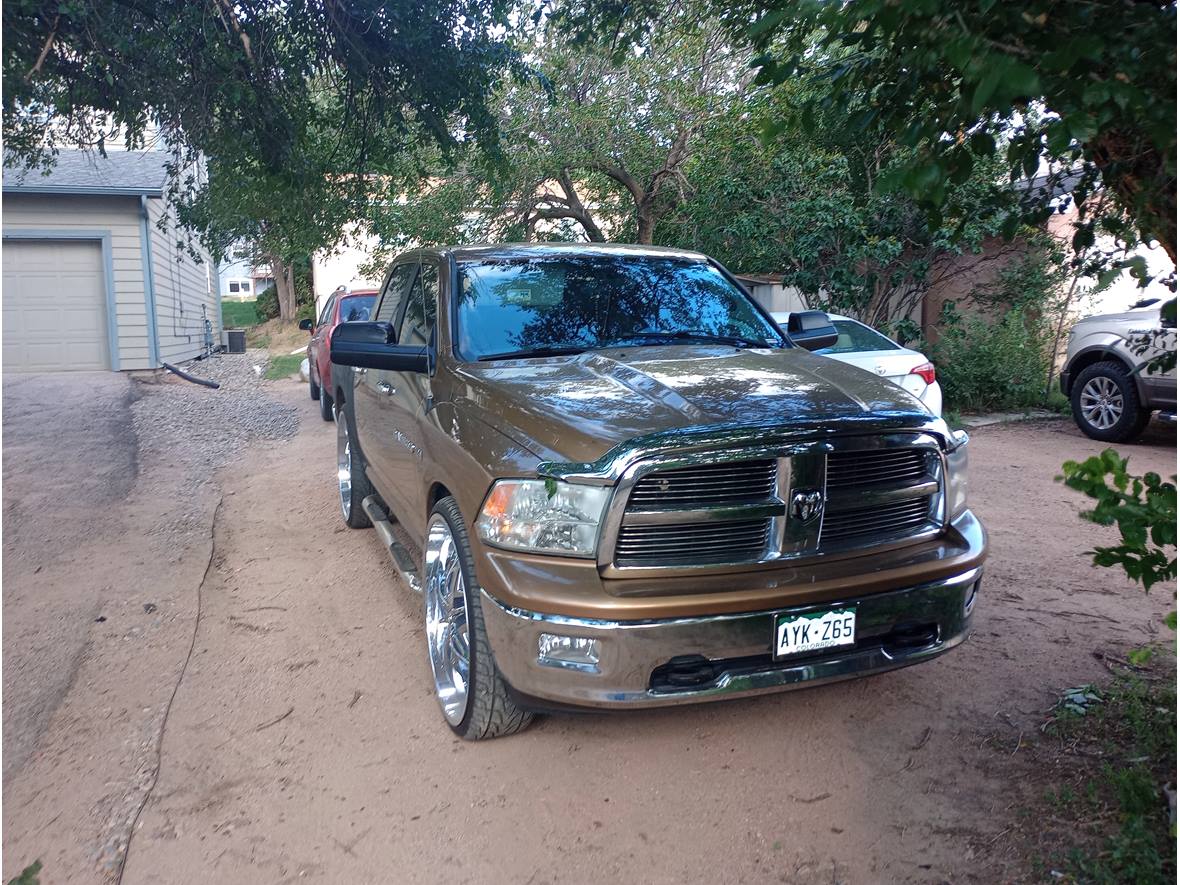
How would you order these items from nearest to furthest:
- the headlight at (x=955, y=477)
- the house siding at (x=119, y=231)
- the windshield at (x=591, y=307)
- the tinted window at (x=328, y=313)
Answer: the headlight at (x=955, y=477) < the windshield at (x=591, y=307) < the tinted window at (x=328, y=313) < the house siding at (x=119, y=231)

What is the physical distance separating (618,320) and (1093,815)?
2.77m

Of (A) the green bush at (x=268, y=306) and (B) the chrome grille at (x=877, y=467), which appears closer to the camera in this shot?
(B) the chrome grille at (x=877, y=467)

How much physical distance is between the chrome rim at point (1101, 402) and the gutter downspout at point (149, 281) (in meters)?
14.8

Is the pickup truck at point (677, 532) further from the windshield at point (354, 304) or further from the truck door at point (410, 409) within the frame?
the windshield at point (354, 304)

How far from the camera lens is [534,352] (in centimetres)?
437

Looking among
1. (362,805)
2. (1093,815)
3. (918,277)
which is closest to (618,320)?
(362,805)

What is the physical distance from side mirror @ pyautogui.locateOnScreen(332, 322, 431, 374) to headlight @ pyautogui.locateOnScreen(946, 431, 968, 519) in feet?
7.59

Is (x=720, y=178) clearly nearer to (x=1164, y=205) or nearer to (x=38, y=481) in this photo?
(x=38, y=481)

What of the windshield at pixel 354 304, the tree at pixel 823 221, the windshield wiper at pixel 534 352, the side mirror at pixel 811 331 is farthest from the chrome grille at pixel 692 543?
the windshield at pixel 354 304

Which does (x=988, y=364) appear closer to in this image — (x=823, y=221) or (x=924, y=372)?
(x=823, y=221)

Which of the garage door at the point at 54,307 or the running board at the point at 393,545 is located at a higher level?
the garage door at the point at 54,307

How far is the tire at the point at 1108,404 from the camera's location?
388 inches

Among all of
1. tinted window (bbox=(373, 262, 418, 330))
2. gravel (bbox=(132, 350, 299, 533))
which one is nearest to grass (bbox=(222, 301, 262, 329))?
gravel (bbox=(132, 350, 299, 533))

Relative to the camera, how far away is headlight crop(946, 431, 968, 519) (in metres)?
3.67
